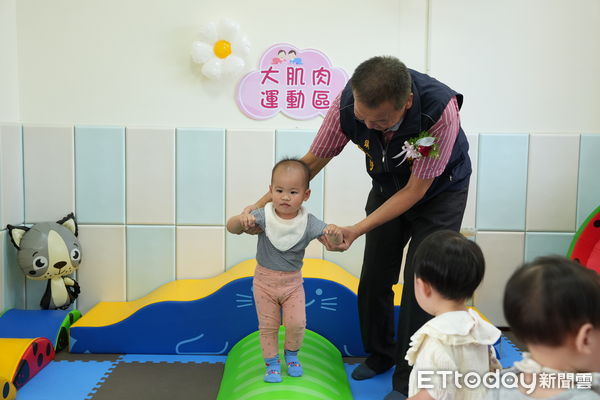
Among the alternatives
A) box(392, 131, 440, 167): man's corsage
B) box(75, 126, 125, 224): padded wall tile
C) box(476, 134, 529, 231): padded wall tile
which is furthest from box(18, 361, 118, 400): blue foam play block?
box(476, 134, 529, 231): padded wall tile

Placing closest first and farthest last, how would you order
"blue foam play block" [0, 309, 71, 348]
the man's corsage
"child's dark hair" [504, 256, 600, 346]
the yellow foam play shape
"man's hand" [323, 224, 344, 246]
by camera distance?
"child's dark hair" [504, 256, 600, 346], the man's corsage, "man's hand" [323, 224, 344, 246], "blue foam play block" [0, 309, 71, 348], the yellow foam play shape

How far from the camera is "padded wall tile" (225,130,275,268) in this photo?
3.25m

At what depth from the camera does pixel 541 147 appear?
331cm

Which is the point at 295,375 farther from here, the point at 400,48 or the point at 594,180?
the point at 594,180

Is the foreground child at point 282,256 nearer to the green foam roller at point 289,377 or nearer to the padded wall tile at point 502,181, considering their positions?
the green foam roller at point 289,377

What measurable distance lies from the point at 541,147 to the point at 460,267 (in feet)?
7.13

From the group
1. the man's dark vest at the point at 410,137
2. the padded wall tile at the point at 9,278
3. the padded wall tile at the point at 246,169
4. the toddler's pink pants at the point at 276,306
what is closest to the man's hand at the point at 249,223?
the toddler's pink pants at the point at 276,306

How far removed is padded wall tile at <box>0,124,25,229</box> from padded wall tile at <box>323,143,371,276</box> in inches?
69.3

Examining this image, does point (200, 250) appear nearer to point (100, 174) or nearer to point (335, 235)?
point (100, 174)

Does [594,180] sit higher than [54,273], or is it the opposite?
[594,180]

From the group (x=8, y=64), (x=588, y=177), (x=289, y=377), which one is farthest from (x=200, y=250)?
(x=588, y=177)

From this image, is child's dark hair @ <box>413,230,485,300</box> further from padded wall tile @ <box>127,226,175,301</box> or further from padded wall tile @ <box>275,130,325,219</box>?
padded wall tile @ <box>127,226,175,301</box>

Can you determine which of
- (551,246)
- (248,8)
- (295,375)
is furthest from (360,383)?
(248,8)

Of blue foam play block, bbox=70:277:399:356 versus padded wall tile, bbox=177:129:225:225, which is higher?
padded wall tile, bbox=177:129:225:225
